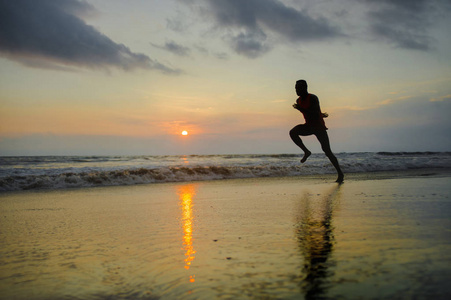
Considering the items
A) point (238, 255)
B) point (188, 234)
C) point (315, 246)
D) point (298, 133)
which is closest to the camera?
point (238, 255)

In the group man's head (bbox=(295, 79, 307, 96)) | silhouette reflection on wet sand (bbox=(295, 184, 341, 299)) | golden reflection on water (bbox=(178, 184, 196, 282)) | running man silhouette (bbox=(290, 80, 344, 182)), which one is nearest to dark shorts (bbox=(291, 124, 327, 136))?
running man silhouette (bbox=(290, 80, 344, 182))

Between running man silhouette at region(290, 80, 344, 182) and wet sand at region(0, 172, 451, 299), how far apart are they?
14.5 feet

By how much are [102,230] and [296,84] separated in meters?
5.99

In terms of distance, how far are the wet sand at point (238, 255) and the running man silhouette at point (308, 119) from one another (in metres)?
4.42

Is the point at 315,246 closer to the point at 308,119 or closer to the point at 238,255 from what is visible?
the point at 238,255

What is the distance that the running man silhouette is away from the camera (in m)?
8.19

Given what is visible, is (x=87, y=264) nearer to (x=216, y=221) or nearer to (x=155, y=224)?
(x=155, y=224)

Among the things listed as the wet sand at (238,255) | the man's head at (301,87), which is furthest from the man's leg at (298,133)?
the wet sand at (238,255)

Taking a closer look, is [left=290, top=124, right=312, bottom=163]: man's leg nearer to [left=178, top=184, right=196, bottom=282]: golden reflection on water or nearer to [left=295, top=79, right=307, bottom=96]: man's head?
[left=295, top=79, right=307, bottom=96]: man's head

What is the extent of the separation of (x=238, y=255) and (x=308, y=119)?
21.6ft

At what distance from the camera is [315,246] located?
232 cm

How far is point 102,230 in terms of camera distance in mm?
3262

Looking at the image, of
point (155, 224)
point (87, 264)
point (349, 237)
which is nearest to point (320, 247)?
point (349, 237)

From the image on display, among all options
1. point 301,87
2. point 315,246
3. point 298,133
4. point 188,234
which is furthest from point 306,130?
point 315,246
